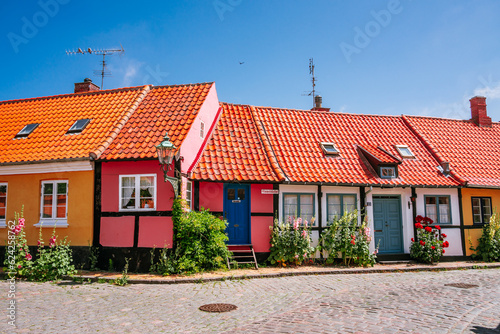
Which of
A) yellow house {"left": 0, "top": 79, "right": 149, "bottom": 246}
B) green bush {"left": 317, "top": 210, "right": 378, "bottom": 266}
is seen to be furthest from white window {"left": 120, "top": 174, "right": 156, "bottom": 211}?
green bush {"left": 317, "top": 210, "right": 378, "bottom": 266}

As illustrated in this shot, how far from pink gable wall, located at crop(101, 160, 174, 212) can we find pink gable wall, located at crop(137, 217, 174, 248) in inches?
15.1

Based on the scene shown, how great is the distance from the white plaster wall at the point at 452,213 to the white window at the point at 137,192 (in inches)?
383

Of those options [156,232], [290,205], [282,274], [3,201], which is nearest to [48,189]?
[3,201]

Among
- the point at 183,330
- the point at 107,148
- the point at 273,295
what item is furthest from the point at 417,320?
the point at 107,148

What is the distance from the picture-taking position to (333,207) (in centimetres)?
1409

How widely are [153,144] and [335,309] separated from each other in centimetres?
743

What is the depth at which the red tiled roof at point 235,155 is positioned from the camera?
12.8 m

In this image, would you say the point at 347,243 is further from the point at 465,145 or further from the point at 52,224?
the point at 52,224

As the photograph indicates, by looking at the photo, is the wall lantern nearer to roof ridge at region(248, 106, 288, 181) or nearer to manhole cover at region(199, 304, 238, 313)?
roof ridge at region(248, 106, 288, 181)

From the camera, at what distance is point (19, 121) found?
15328 mm

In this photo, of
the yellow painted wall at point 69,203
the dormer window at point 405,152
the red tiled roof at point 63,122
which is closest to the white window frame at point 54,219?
the yellow painted wall at point 69,203

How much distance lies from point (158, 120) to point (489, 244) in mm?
12940

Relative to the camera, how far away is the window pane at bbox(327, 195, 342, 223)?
13961 millimetres

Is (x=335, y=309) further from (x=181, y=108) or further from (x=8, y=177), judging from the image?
(x=8, y=177)
